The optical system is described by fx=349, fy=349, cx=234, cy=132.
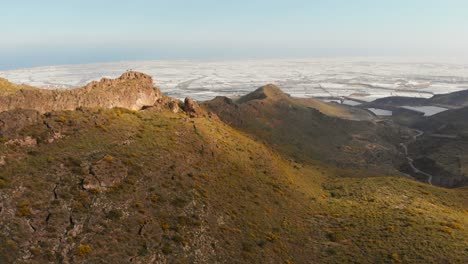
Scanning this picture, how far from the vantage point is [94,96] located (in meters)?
43.8

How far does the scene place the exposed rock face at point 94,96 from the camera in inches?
1436

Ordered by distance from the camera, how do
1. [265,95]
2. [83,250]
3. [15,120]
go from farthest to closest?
[265,95] → [15,120] → [83,250]

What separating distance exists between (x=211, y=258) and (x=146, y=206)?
6.98m

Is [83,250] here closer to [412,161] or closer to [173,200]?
[173,200]

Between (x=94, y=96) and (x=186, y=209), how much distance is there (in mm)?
21816

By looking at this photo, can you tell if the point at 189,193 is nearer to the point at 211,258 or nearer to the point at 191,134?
the point at 211,258

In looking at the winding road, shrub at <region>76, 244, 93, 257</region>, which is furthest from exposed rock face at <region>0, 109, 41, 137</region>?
the winding road

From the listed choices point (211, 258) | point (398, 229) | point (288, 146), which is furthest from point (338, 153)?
point (211, 258)

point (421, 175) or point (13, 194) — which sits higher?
point (13, 194)

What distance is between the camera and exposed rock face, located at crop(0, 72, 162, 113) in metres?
36.5

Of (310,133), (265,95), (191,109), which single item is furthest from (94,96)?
(265,95)

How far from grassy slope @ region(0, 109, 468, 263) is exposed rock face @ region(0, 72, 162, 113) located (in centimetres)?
344

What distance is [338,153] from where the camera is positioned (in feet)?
262

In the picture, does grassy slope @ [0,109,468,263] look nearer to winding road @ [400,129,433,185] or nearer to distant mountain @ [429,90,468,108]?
winding road @ [400,129,433,185]
